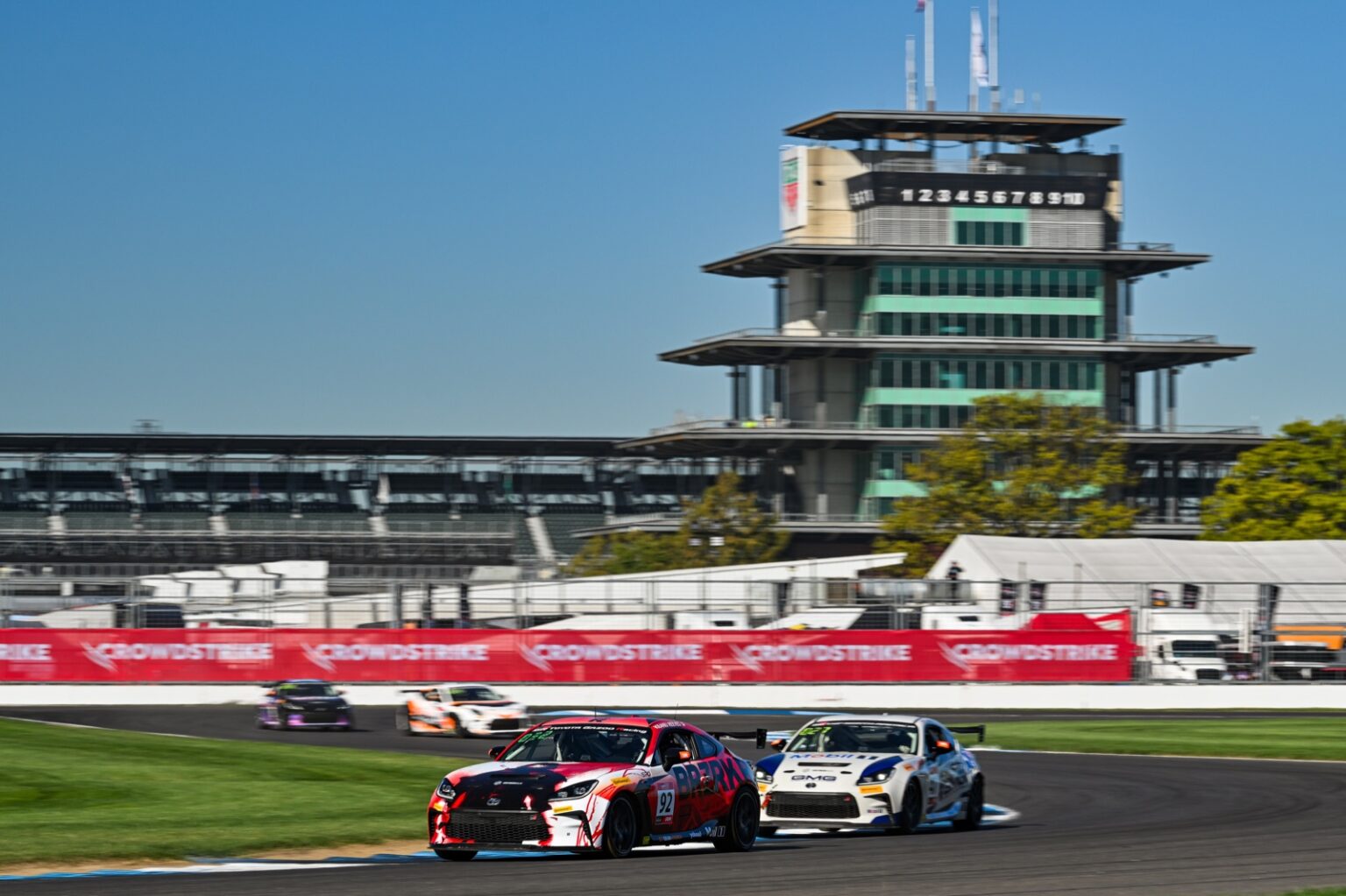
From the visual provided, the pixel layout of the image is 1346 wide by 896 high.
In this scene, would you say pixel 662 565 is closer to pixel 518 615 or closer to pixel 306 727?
pixel 518 615

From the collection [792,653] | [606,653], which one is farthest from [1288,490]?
[606,653]

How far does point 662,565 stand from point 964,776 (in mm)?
79458

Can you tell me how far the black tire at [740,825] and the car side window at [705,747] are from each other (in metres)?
0.50

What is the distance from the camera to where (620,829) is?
1658 centimetres

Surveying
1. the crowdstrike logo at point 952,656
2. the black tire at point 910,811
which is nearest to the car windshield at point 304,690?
the crowdstrike logo at point 952,656

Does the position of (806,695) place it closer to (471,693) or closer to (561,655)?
(561,655)

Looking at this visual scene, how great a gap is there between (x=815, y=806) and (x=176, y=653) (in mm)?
27074

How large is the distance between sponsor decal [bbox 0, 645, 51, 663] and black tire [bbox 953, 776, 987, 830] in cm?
2786

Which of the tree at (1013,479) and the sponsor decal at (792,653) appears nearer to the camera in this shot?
the sponsor decal at (792,653)

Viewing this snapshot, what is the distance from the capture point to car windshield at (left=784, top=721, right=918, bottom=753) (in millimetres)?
20422

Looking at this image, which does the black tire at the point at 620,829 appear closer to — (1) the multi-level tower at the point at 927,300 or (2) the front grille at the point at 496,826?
(2) the front grille at the point at 496,826

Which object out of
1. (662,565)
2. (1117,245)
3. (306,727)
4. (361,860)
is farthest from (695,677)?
(1117,245)

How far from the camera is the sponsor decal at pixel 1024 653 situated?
45.9 metres

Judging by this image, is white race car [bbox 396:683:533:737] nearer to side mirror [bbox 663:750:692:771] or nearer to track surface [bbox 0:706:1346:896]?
track surface [bbox 0:706:1346:896]
